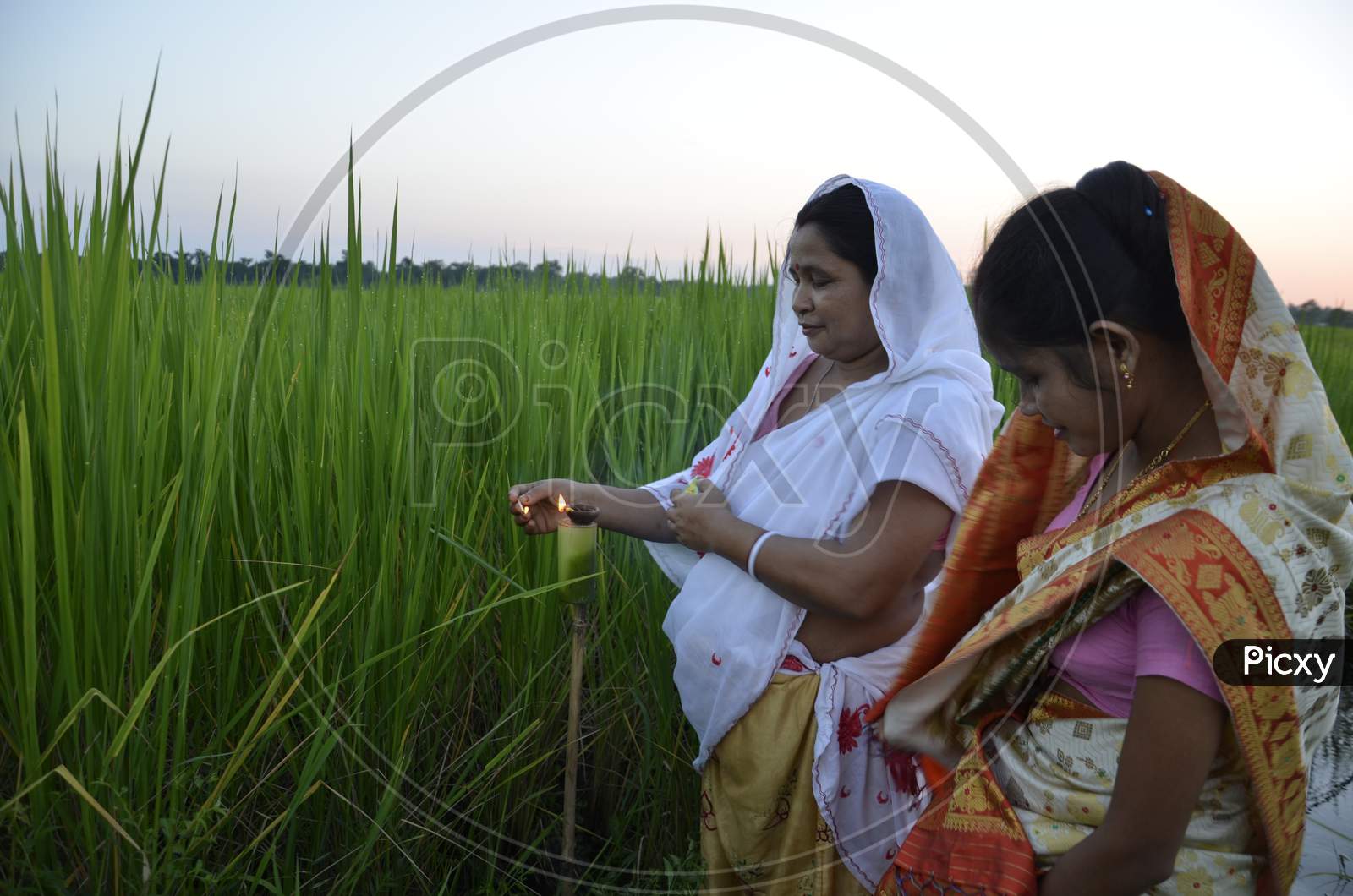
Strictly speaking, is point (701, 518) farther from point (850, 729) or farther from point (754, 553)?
point (850, 729)

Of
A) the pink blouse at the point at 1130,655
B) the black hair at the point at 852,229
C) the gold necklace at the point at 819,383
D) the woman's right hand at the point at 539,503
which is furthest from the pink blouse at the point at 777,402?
the pink blouse at the point at 1130,655

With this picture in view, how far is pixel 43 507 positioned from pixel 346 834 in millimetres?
720

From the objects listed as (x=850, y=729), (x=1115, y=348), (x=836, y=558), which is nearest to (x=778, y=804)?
(x=850, y=729)

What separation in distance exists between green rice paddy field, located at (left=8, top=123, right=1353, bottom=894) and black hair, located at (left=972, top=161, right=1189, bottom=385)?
2.87 feet

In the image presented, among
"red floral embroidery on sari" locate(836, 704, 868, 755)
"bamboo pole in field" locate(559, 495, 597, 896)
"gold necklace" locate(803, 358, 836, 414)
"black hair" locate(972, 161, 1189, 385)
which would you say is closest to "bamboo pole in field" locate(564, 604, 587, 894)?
"bamboo pole in field" locate(559, 495, 597, 896)

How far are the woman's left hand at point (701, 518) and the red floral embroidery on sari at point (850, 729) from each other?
14.1 inches

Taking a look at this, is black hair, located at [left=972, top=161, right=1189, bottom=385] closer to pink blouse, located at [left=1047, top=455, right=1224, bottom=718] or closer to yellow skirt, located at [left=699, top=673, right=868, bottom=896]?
pink blouse, located at [left=1047, top=455, right=1224, bottom=718]

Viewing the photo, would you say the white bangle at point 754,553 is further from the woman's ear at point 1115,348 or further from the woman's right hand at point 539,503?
the woman's ear at point 1115,348

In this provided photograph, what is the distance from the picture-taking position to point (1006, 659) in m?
1.15

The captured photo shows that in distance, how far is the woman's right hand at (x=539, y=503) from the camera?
1.70m

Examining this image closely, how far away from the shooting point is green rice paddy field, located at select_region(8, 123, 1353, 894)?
3.88 ft

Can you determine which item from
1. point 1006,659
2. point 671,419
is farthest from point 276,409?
point 1006,659

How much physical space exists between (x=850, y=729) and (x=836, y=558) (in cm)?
30

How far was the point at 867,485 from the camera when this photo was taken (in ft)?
4.74
